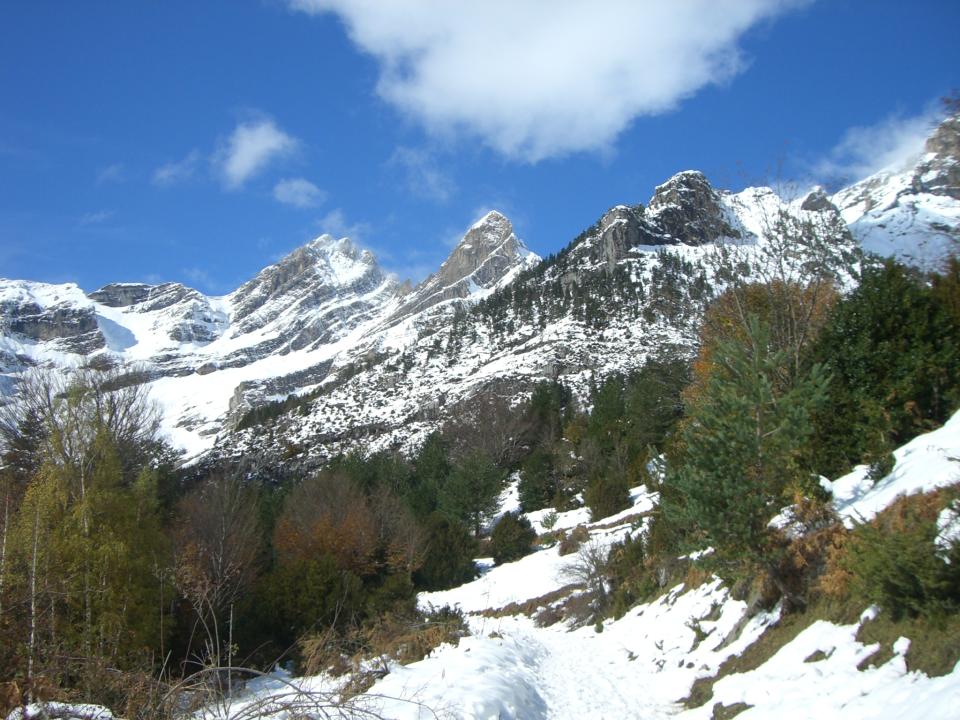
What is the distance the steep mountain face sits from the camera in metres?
9.36

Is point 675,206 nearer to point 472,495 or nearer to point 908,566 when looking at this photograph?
point 472,495

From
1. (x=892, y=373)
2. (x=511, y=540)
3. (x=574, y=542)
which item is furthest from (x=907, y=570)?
(x=511, y=540)

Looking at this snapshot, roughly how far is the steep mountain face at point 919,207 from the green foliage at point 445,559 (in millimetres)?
23687

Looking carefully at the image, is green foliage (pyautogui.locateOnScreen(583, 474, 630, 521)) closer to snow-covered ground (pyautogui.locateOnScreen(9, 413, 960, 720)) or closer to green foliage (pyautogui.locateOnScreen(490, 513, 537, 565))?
green foliage (pyautogui.locateOnScreen(490, 513, 537, 565))

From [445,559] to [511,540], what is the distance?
3.70m

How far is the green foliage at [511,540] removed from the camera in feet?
105

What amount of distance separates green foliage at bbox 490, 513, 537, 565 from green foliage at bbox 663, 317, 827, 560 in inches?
951

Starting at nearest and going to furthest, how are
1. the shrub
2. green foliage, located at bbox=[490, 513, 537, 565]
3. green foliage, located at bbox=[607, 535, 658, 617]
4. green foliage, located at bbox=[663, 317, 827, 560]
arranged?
green foliage, located at bbox=[663, 317, 827, 560] < green foliage, located at bbox=[607, 535, 658, 617] < the shrub < green foliage, located at bbox=[490, 513, 537, 565]

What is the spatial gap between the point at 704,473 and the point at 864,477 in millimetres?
3395

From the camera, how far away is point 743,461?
8.34 metres

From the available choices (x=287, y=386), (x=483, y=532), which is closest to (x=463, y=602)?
(x=483, y=532)

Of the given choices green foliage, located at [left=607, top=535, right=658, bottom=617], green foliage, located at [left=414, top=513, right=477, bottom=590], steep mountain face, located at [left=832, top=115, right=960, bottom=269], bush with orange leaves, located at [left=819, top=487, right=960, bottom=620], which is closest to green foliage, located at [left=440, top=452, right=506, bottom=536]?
green foliage, located at [left=414, top=513, right=477, bottom=590]

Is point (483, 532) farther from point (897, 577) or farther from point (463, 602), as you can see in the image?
point (897, 577)

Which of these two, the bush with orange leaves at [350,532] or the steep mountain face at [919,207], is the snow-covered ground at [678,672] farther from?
the bush with orange leaves at [350,532]
